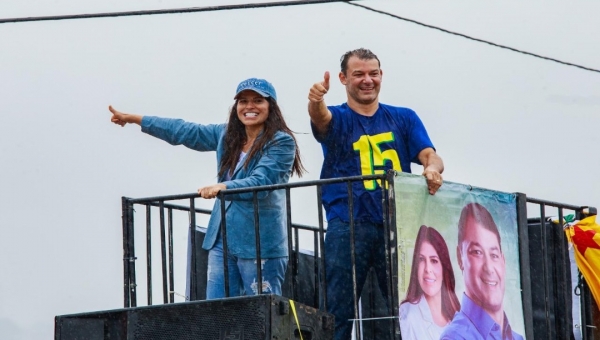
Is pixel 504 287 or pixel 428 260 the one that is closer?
pixel 428 260

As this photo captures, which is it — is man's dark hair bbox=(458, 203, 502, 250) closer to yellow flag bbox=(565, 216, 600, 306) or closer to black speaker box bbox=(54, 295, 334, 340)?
yellow flag bbox=(565, 216, 600, 306)

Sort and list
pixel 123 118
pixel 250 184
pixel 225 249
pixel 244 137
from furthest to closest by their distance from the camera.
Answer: pixel 123 118 → pixel 244 137 → pixel 250 184 → pixel 225 249

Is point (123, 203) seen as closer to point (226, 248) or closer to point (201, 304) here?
point (226, 248)

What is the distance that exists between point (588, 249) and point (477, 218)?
1.16 metres

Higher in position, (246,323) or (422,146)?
(422,146)

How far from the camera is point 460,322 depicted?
8.78m

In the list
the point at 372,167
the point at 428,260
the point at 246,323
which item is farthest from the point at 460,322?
the point at 246,323

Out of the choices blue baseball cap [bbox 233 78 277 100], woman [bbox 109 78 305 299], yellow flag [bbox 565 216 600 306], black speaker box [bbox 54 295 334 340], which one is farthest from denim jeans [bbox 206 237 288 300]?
yellow flag [bbox 565 216 600 306]

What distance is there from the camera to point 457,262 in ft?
29.1

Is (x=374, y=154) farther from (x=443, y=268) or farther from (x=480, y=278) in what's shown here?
(x=480, y=278)

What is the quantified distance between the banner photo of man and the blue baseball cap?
1211 millimetres

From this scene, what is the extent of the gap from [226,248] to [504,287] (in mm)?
1900

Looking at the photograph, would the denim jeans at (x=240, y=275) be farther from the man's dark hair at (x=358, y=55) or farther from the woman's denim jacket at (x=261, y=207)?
the man's dark hair at (x=358, y=55)

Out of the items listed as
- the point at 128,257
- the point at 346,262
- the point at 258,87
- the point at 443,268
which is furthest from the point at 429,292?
the point at 128,257
